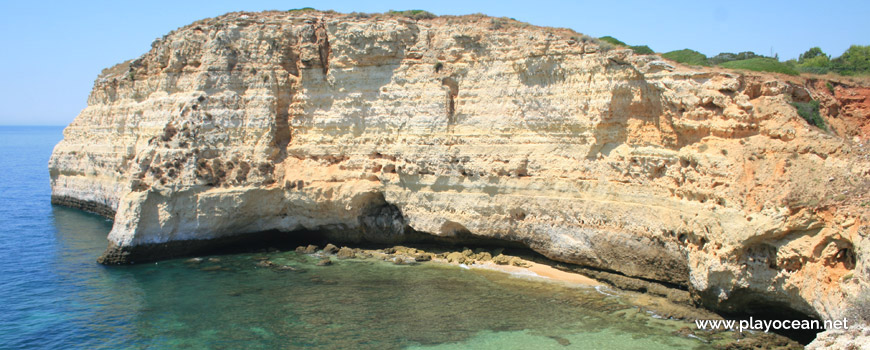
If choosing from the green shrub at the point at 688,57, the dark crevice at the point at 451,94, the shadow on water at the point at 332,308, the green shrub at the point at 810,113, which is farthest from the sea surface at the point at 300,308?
the green shrub at the point at 688,57

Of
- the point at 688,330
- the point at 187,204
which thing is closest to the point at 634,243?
the point at 688,330

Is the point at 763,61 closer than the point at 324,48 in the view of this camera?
Yes

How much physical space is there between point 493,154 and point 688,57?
7.41 meters

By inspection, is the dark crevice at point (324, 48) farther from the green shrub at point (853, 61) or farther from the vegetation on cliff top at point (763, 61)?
the green shrub at point (853, 61)

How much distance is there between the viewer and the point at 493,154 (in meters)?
20.5

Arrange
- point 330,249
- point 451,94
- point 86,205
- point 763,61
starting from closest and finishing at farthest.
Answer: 1. point 763,61
2. point 451,94
3. point 330,249
4. point 86,205

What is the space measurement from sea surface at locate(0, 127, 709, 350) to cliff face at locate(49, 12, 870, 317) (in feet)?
6.23

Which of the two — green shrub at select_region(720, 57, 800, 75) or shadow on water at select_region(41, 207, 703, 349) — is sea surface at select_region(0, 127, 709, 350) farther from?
green shrub at select_region(720, 57, 800, 75)

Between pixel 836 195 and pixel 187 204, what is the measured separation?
20.4 m

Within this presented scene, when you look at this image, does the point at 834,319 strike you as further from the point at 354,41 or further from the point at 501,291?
the point at 354,41

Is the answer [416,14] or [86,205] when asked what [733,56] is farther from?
[86,205]

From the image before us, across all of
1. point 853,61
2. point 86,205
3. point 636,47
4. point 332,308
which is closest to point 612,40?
point 636,47

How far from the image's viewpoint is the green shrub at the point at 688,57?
19.4 m

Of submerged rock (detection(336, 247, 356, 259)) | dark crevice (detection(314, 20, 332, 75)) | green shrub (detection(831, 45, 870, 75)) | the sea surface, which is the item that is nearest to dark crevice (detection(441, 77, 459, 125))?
dark crevice (detection(314, 20, 332, 75))
